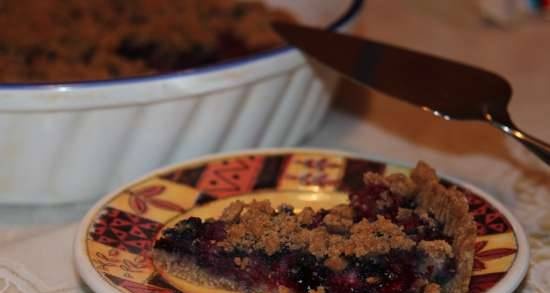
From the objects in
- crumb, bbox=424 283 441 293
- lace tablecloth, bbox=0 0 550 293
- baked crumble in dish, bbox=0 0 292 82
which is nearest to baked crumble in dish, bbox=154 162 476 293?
crumb, bbox=424 283 441 293

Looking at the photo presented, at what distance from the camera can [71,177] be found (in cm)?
95

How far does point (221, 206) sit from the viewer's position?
0.89 meters

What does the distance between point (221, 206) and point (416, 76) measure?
0.28 m

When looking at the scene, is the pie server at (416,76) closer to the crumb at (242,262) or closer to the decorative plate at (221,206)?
the decorative plate at (221,206)

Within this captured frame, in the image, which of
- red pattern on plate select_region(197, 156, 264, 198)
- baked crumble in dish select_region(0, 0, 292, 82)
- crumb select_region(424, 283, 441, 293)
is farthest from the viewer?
baked crumble in dish select_region(0, 0, 292, 82)

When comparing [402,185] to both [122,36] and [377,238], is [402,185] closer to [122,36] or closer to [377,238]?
[377,238]

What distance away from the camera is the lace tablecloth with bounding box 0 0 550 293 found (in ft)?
2.74

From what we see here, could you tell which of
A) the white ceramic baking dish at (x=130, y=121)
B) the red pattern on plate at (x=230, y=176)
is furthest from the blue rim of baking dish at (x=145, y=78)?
the red pattern on plate at (x=230, y=176)

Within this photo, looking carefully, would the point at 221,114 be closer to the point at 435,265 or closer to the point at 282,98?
the point at 282,98

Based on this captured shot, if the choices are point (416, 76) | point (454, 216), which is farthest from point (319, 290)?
point (416, 76)

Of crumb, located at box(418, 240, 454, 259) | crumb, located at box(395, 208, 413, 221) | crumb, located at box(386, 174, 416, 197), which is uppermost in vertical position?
crumb, located at box(418, 240, 454, 259)

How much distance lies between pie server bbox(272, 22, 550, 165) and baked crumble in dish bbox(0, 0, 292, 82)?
0.57 ft

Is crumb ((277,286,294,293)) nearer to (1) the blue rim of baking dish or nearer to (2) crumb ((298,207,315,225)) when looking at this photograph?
(2) crumb ((298,207,315,225))

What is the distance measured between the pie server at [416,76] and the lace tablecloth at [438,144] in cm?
12
